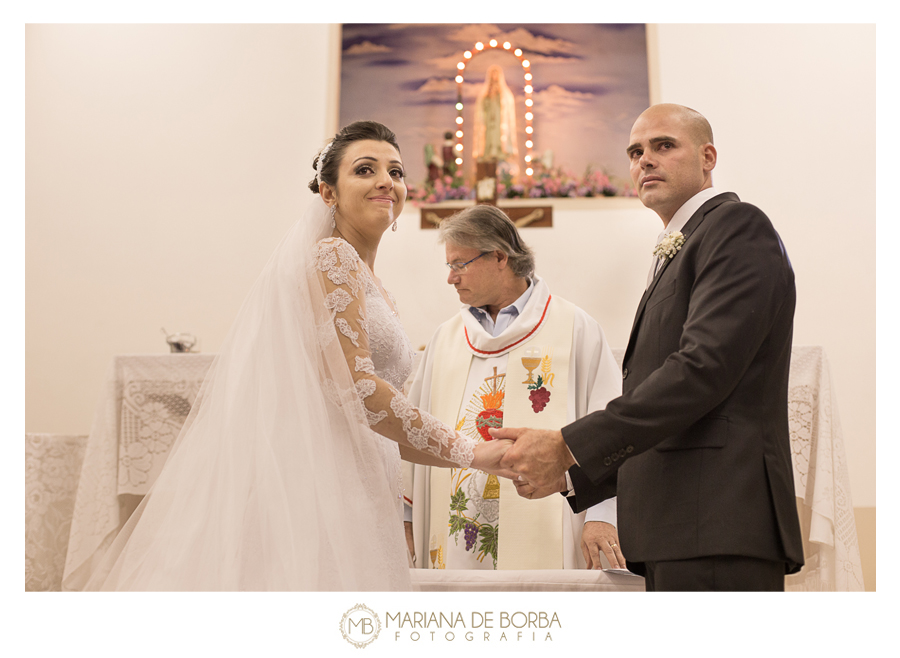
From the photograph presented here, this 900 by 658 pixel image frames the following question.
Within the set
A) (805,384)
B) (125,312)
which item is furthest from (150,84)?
(805,384)

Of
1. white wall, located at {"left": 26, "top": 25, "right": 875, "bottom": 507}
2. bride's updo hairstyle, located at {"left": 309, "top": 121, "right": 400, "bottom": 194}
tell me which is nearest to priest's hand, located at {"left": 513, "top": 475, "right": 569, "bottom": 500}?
bride's updo hairstyle, located at {"left": 309, "top": 121, "right": 400, "bottom": 194}

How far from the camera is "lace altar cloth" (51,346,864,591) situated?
3.18 meters

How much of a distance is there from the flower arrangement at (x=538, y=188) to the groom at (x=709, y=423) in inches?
144

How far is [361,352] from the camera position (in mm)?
2180

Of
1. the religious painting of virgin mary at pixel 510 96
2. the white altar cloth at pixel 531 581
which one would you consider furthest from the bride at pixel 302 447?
the religious painting of virgin mary at pixel 510 96

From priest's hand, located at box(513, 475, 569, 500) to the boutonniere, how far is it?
808 mm

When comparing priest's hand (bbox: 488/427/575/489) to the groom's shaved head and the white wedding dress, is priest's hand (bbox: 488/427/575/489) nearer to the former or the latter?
the white wedding dress

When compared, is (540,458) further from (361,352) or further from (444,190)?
(444,190)

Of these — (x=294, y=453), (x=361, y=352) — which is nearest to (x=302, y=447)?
(x=294, y=453)

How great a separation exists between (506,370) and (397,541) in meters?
1.44
